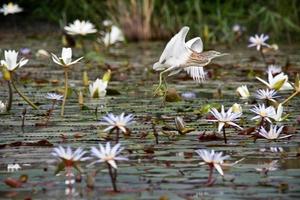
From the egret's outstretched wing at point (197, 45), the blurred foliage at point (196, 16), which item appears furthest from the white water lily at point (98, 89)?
the blurred foliage at point (196, 16)

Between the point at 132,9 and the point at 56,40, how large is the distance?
0.79 m

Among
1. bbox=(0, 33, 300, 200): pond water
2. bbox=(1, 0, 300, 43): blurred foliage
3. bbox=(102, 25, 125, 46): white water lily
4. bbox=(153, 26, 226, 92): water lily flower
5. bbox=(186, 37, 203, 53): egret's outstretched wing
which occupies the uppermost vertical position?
bbox=(1, 0, 300, 43): blurred foliage

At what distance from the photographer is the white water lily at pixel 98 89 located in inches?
197

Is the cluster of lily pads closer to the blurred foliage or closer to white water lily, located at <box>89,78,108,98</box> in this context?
white water lily, located at <box>89,78,108,98</box>

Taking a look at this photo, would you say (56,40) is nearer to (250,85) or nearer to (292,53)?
(292,53)

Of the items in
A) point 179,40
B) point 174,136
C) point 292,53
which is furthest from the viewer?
point 292,53

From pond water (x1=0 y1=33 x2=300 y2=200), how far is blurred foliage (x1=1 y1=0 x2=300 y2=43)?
102 inches

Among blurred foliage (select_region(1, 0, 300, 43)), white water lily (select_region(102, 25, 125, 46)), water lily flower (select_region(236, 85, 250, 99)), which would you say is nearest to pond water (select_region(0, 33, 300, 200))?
water lily flower (select_region(236, 85, 250, 99))

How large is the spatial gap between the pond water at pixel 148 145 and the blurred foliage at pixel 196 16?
2587 millimetres

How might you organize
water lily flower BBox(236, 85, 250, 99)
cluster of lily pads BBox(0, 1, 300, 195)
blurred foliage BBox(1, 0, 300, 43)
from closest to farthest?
cluster of lily pads BBox(0, 1, 300, 195)
water lily flower BBox(236, 85, 250, 99)
blurred foliage BBox(1, 0, 300, 43)

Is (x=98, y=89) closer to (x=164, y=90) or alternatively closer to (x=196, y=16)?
(x=164, y=90)

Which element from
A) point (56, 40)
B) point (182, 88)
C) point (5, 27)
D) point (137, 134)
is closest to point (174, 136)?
point (137, 134)

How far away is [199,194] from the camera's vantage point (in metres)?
2.69

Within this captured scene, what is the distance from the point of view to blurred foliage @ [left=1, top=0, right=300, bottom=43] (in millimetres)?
8891
